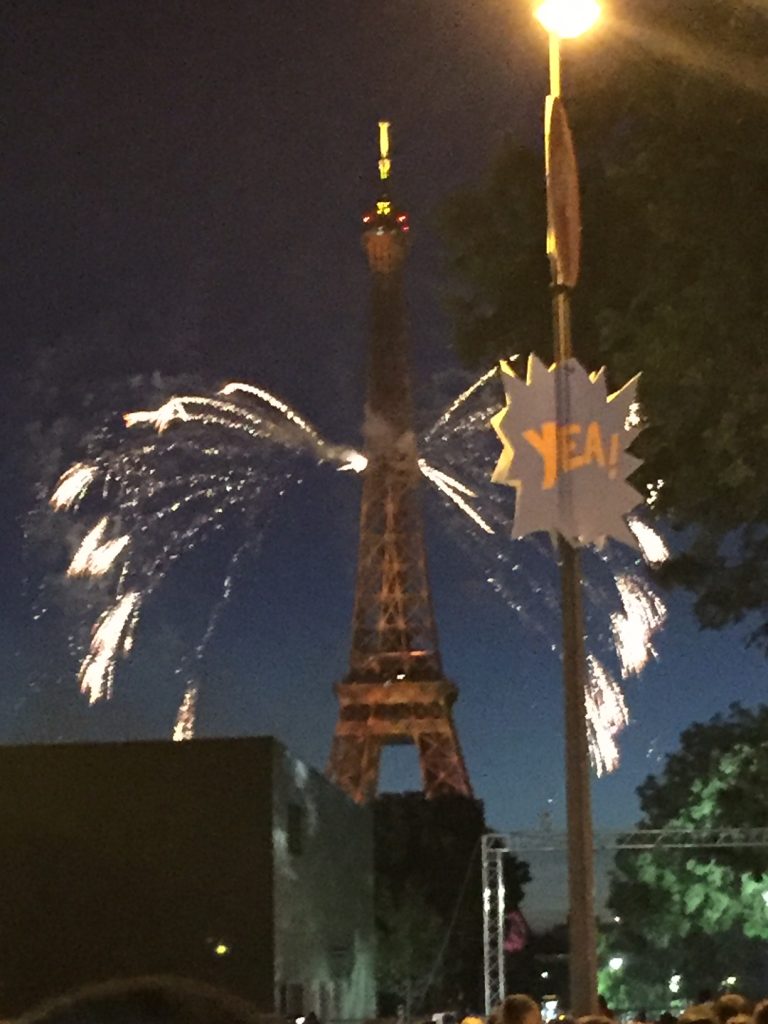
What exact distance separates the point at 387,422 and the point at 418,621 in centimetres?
624

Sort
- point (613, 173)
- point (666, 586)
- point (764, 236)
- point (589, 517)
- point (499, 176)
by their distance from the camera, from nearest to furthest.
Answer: point (589, 517) → point (764, 236) → point (613, 173) → point (499, 176) → point (666, 586)

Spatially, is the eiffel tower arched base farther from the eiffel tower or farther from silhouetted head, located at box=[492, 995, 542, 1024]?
silhouetted head, located at box=[492, 995, 542, 1024]

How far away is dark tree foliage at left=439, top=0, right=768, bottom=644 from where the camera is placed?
13.7m

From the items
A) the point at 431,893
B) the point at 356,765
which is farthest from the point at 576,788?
the point at 431,893

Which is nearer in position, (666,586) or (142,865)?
(142,865)

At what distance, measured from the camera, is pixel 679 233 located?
14320mm

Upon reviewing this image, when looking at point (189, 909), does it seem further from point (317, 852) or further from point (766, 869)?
point (766, 869)

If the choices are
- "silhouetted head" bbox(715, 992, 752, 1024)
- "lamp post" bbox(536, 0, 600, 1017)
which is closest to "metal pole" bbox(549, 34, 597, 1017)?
"lamp post" bbox(536, 0, 600, 1017)

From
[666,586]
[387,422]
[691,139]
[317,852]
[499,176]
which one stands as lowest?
[317,852]

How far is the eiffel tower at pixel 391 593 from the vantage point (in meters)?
44.5

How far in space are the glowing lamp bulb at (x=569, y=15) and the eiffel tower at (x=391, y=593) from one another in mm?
35125

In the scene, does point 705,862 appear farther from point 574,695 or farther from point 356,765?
point 574,695

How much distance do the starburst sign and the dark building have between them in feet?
30.7

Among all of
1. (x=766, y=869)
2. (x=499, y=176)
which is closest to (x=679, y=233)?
(x=499, y=176)
